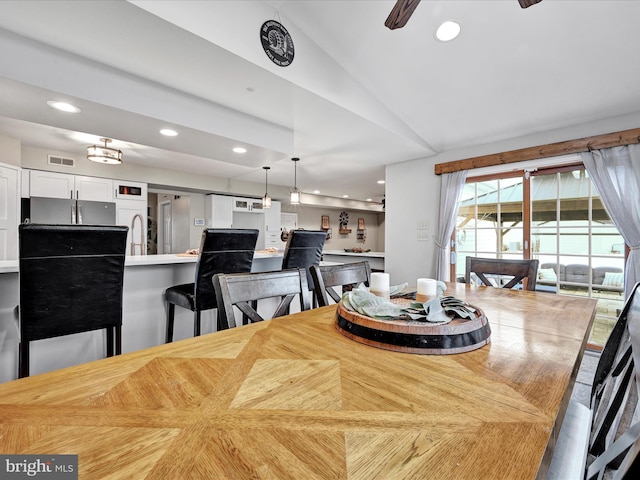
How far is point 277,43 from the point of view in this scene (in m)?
2.12

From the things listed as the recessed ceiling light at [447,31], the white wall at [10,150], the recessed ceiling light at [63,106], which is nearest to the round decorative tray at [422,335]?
the recessed ceiling light at [447,31]

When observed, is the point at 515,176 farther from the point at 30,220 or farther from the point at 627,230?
the point at 30,220

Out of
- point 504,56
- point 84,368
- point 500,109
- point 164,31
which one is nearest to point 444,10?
point 504,56

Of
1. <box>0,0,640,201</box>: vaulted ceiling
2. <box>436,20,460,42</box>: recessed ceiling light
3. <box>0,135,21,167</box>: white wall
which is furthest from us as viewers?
<box>0,135,21,167</box>: white wall

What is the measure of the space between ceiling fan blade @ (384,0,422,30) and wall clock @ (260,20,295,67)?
2.82ft

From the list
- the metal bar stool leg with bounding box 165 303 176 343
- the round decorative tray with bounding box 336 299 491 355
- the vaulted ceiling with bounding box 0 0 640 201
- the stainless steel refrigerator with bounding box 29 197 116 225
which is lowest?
the metal bar stool leg with bounding box 165 303 176 343

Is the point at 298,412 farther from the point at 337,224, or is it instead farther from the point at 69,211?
the point at 337,224

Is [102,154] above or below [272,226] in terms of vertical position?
above

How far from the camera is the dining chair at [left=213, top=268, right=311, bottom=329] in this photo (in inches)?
48.2

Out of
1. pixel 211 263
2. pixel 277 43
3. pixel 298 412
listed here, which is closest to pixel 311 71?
pixel 277 43

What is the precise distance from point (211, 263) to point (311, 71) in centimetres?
170

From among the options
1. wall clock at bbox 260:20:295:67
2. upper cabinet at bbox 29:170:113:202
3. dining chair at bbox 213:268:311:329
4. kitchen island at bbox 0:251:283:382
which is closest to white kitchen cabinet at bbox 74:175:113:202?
upper cabinet at bbox 29:170:113:202

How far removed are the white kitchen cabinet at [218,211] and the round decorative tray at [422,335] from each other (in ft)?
18.2

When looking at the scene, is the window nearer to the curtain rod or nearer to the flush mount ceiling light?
the curtain rod
